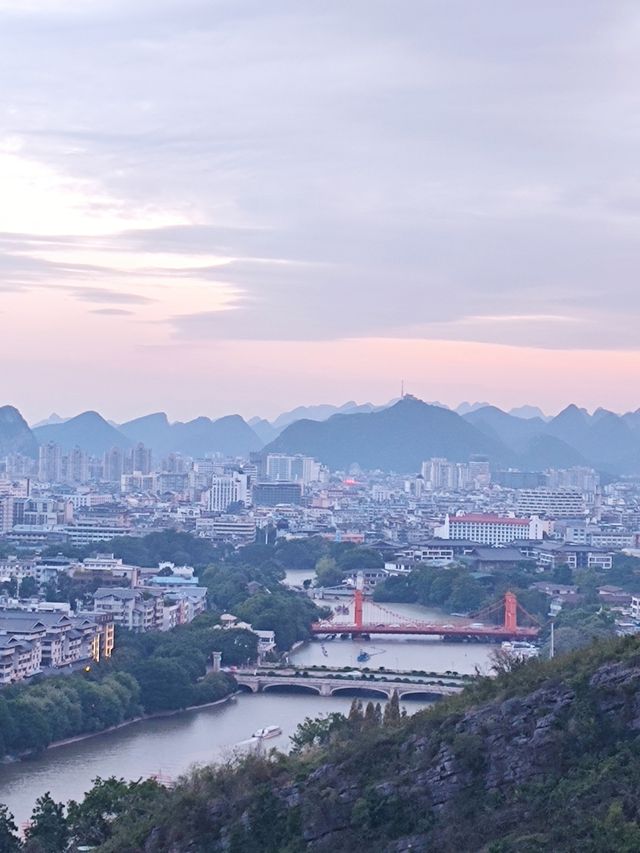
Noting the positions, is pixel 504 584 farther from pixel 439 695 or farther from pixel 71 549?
pixel 439 695

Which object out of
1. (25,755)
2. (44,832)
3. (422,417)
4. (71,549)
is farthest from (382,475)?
(44,832)

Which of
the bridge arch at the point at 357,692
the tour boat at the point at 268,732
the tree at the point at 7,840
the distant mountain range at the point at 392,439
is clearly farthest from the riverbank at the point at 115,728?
the distant mountain range at the point at 392,439

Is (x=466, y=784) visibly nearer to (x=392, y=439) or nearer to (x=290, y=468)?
(x=290, y=468)

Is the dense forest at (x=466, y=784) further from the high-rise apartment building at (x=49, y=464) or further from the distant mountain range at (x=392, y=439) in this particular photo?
the distant mountain range at (x=392, y=439)

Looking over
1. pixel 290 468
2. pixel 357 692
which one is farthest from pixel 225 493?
pixel 357 692

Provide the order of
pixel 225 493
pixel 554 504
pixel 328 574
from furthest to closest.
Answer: pixel 225 493 < pixel 554 504 < pixel 328 574

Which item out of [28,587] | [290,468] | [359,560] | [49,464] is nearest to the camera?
[28,587]
